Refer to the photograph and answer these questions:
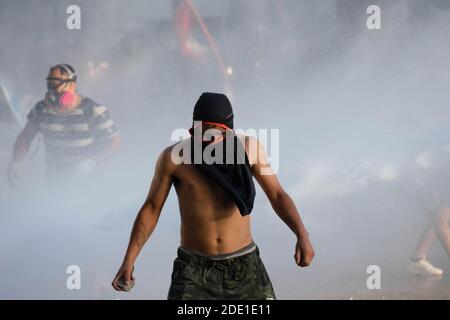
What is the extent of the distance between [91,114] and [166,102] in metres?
0.59

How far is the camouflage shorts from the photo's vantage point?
3.42 m

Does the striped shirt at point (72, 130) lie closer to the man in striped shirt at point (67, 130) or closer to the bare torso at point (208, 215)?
the man in striped shirt at point (67, 130)

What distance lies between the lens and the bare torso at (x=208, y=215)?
3453 millimetres

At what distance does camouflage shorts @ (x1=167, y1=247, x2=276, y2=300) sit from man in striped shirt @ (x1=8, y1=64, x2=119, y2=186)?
113 inches

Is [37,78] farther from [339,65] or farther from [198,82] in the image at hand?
[339,65]

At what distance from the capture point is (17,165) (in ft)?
20.3

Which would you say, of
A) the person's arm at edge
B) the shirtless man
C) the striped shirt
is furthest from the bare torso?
the striped shirt

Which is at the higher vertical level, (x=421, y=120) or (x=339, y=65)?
(x=339, y=65)

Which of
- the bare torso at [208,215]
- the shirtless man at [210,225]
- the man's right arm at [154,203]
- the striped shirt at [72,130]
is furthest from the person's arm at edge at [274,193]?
the striped shirt at [72,130]

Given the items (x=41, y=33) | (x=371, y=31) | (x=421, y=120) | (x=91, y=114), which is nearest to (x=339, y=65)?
(x=371, y=31)

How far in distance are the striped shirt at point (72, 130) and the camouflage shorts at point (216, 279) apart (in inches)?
112

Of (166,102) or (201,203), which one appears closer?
(201,203)

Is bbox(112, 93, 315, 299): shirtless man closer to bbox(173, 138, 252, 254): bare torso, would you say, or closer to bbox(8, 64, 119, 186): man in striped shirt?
bbox(173, 138, 252, 254): bare torso

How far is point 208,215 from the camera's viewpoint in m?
3.45
